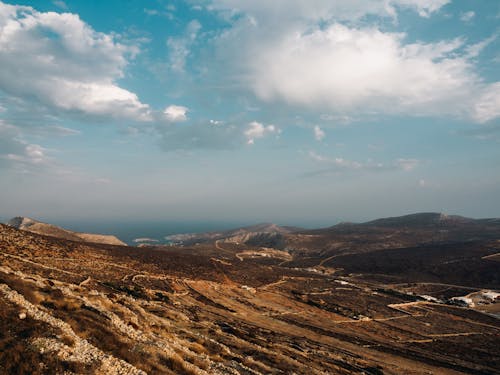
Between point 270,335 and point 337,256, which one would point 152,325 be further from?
point 337,256

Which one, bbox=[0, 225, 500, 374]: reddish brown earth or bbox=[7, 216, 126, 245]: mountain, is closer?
bbox=[0, 225, 500, 374]: reddish brown earth

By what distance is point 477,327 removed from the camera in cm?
6072

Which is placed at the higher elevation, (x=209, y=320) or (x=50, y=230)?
(x=50, y=230)

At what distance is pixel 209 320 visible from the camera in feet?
122

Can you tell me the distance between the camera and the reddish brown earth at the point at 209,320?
17.4 metres

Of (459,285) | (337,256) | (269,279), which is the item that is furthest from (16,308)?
(337,256)

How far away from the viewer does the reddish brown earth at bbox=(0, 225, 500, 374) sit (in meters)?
17.4

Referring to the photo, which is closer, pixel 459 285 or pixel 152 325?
pixel 152 325

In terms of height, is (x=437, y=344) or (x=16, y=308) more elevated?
(x=16, y=308)

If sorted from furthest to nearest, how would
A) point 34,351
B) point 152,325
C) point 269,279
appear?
point 269,279 → point 152,325 → point 34,351

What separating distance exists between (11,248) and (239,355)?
4313cm

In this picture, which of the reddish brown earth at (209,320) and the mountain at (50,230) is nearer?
the reddish brown earth at (209,320)

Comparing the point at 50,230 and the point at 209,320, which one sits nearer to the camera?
the point at 209,320

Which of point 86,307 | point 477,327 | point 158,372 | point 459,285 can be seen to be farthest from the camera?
point 459,285
